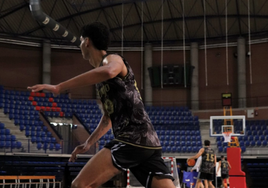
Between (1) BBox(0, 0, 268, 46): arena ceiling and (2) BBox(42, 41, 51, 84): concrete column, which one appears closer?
(1) BBox(0, 0, 268, 46): arena ceiling

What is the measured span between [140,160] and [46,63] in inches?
1038

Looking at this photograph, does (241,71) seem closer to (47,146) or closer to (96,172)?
(47,146)

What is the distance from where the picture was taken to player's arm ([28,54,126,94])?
11.1 ft

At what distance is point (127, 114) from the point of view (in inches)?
155

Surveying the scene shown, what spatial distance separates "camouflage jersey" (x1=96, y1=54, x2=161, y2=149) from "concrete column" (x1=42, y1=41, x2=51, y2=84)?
→ 2554 cm

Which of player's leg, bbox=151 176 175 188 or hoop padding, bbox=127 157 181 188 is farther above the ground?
player's leg, bbox=151 176 175 188

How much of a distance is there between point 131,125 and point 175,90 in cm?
2760

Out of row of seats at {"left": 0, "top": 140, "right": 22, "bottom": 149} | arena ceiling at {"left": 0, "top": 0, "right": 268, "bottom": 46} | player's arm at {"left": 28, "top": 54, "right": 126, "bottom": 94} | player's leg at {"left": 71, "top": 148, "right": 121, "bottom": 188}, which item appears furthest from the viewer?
arena ceiling at {"left": 0, "top": 0, "right": 268, "bottom": 46}

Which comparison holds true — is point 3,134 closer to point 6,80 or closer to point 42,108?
point 42,108

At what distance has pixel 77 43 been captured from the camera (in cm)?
2802

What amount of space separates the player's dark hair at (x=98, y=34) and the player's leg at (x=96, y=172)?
1087 mm

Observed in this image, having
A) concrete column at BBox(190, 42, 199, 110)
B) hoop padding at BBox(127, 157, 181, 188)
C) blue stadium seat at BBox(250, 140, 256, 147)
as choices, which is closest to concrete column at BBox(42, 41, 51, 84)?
concrete column at BBox(190, 42, 199, 110)

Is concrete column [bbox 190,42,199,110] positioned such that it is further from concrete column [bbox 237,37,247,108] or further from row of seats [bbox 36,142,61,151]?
row of seats [bbox 36,142,61,151]

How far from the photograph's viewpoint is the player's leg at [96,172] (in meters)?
3.75
